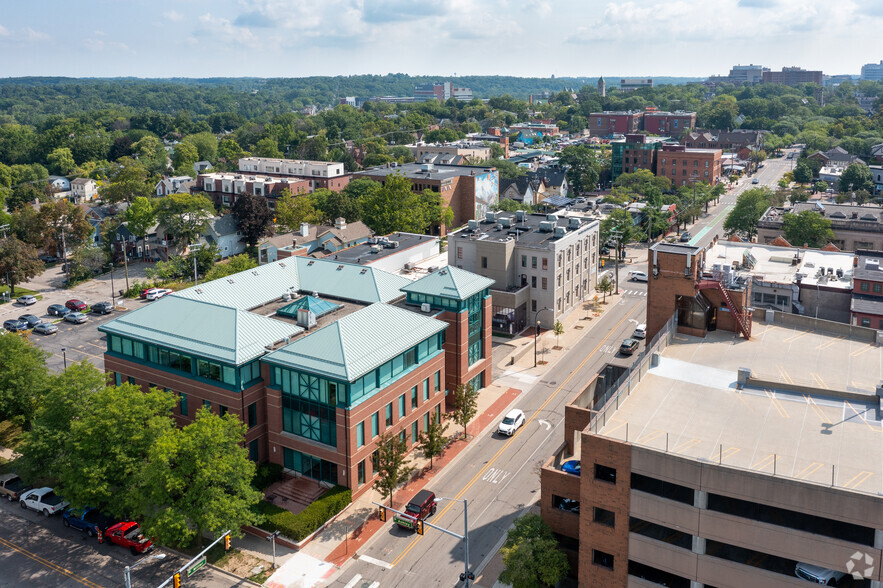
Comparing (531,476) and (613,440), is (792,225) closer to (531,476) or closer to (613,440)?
(531,476)

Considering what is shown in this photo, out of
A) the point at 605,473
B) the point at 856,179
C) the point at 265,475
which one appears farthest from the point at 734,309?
the point at 856,179

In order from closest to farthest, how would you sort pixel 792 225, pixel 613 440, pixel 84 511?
pixel 613 440
pixel 84 511
pixel 792 225

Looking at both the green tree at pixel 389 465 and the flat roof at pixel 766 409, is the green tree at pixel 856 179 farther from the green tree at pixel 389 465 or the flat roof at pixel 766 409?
the green tree at pixel 389 465

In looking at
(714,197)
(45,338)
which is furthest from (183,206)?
(714,197)

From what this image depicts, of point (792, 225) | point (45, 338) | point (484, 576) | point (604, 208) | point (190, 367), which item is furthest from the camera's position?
point (604, 208)

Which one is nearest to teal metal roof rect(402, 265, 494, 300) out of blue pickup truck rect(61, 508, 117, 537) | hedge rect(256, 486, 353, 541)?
hedge rect(256, 486, 353, 541)

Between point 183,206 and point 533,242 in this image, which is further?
point 183,206

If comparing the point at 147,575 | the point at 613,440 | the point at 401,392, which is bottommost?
the point at 147,575
